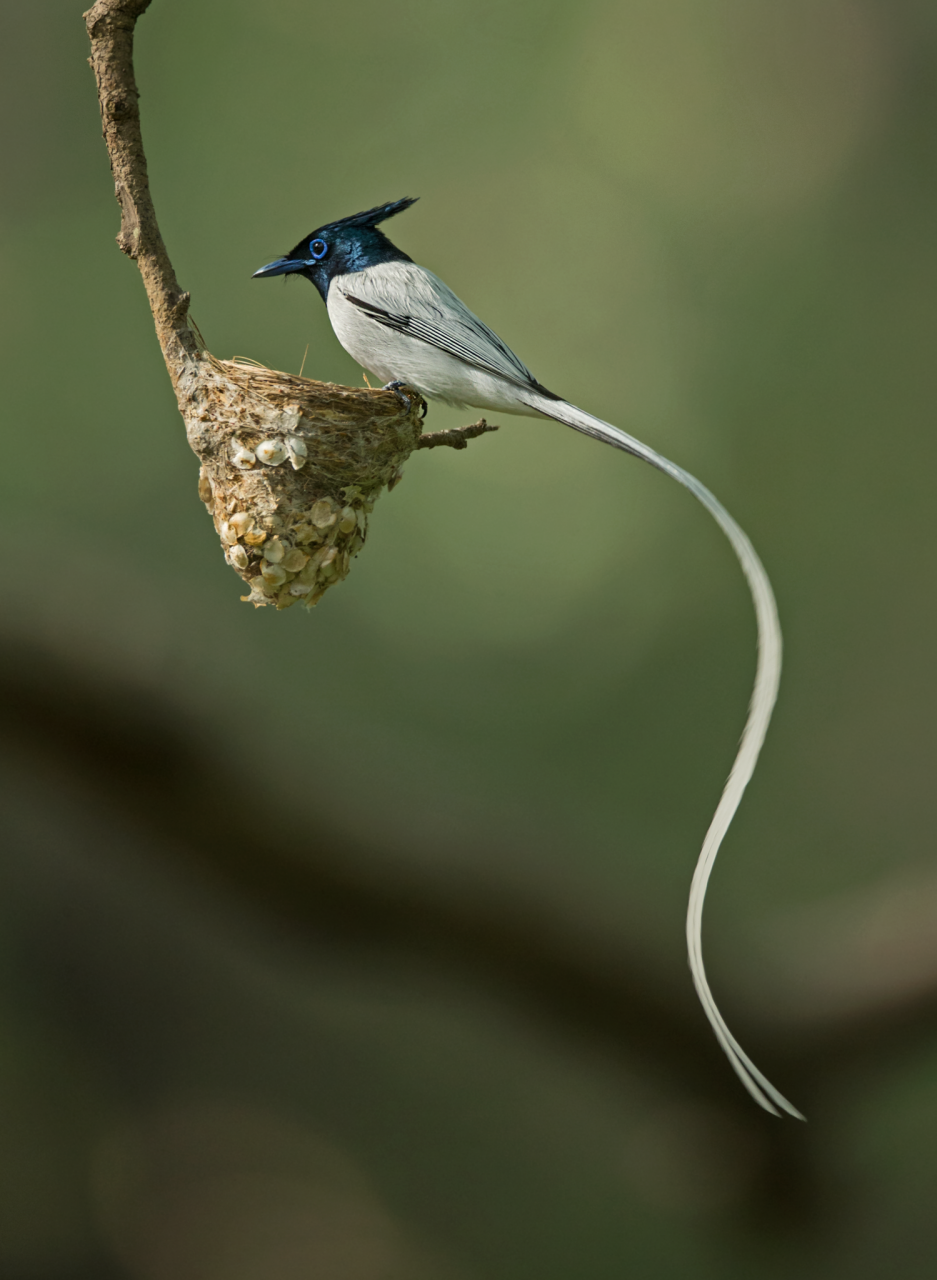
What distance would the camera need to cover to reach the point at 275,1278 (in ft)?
12.2

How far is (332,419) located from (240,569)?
0.69ft

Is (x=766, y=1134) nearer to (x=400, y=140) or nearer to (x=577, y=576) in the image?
(x=577, y=576)

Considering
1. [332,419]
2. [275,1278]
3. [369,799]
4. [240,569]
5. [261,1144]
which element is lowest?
[275,1278]

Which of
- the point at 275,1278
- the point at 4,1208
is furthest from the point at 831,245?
Result: the point at 4,1208

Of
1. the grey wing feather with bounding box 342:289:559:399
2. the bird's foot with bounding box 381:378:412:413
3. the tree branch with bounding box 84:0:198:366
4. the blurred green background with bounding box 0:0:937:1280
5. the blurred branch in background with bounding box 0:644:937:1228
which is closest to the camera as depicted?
the tree branch with bounding box 84:0:198:366

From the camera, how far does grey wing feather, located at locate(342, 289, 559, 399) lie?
1.11 m

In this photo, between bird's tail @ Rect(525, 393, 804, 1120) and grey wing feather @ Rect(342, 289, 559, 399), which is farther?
grey wing feather @ Rect(342, 289, 559, 399)

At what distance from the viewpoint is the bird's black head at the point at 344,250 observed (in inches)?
49.2

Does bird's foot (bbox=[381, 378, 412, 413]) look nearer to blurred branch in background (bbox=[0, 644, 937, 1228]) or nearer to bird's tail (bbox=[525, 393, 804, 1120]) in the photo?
bird's tail (bbox=[525, 393, 804, 1120])

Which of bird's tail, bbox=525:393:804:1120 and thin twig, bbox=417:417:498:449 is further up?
thin twig, bbox=417:417:498:449

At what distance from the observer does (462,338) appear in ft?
3.74

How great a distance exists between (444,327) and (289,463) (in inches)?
9.1

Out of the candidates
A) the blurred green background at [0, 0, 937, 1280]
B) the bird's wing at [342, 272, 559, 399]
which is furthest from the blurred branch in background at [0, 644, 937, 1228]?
the bird's wing at [342, 272, 559, 399]

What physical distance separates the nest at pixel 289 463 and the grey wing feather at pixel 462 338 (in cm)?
10
